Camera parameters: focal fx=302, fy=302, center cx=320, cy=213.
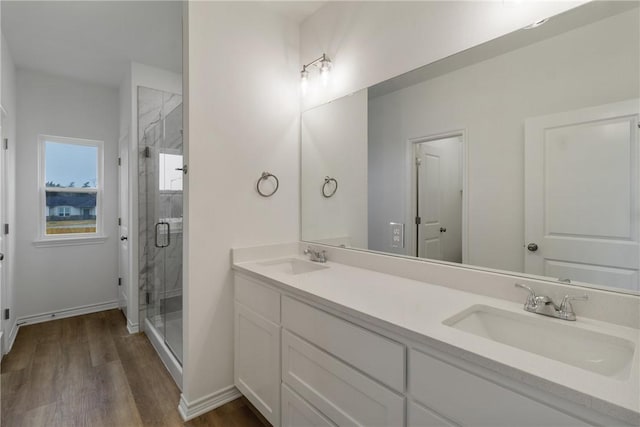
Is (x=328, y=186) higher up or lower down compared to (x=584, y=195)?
higher up

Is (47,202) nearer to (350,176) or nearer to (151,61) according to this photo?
(151,61)

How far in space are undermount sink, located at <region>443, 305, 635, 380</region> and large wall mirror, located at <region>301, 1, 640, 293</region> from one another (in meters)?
0.22

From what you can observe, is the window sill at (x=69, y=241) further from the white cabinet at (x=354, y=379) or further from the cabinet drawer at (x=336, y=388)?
the cabinet drawer at (x=336, y=388)

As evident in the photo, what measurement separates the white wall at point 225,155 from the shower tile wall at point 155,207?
0.92m

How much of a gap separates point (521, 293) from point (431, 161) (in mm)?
724

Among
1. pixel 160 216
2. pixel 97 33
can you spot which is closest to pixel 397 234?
pixel 160 216

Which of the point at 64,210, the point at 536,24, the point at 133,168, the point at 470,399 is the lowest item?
the point at 470,399

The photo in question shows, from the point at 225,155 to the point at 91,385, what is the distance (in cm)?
181

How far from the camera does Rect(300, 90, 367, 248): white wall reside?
6.22 ft

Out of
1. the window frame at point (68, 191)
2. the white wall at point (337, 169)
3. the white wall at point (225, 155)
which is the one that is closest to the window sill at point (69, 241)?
the window frame at point (68, 191)

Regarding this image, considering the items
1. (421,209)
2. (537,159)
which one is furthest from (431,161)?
(537,159)

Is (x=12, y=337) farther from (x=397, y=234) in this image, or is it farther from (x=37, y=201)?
(x=397, y=234)

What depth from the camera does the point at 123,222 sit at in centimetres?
323

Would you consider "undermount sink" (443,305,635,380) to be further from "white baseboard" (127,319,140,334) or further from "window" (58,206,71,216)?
"window" (58,206,71,216)
